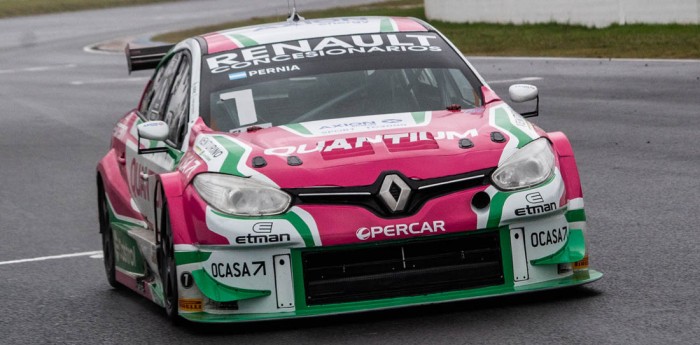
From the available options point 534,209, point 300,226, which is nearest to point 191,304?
point 300,226

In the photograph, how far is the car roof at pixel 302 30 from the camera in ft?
26.9

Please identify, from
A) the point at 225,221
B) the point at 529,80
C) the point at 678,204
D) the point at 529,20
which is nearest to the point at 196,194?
the point at 225,221

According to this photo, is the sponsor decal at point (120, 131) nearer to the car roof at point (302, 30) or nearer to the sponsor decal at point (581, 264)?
the car roof at point (302, 30)

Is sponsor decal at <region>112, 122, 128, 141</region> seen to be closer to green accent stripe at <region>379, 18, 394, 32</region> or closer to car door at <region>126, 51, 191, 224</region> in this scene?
car door at <region>126, 51, 191, 224</region>

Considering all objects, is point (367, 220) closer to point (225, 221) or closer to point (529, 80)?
point (225, 221)

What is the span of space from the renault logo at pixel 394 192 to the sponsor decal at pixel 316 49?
1572 millimetres

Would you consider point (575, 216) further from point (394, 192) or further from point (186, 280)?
point (186, 280)

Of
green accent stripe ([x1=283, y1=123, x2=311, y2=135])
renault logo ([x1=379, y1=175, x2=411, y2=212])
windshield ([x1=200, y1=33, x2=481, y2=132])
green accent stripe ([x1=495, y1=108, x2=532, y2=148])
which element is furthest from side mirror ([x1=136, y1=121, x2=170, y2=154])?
green accent stripe ([x1=495, y1=108, x2=532, y2=148])

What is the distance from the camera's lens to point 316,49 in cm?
808

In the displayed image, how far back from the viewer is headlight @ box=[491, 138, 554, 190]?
21.9ft

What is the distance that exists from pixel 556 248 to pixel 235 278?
4.53 ft

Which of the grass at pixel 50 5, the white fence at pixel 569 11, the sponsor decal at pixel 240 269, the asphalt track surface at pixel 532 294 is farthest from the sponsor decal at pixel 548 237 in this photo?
the grass at pixel 50 5

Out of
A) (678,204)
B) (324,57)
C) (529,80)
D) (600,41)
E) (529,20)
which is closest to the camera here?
(324,57)

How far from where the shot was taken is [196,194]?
22.1 ft
